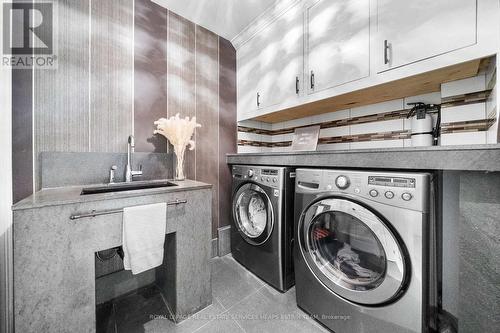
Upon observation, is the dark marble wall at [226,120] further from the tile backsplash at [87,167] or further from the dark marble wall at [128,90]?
the tile backsplash at [87,167]

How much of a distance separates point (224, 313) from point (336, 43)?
2071mm

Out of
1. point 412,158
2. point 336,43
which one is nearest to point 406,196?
point 412,158

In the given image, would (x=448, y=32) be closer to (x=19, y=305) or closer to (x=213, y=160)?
(x=213, y=160)

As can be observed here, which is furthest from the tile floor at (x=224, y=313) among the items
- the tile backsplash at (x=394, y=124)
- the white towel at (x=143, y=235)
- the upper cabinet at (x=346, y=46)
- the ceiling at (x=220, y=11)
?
the ceiling at (x=220, y=11)

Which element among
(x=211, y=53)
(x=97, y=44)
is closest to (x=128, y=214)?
(x=97, y=44)

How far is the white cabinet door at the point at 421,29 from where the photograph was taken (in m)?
0.92

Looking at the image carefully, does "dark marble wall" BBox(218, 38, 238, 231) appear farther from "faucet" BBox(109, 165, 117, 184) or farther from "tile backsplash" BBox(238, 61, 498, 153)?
"faucet" BBox(109, 165, 117, 184)

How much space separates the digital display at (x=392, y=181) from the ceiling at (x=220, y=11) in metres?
1.73

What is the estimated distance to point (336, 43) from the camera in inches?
54.8

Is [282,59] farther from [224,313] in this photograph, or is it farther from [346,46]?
[224,313]

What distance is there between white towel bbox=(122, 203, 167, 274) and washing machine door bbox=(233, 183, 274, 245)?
794 millimetres

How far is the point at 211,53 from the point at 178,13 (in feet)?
1.42

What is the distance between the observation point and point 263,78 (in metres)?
1.98

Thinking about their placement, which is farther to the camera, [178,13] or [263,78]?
[263,78]
